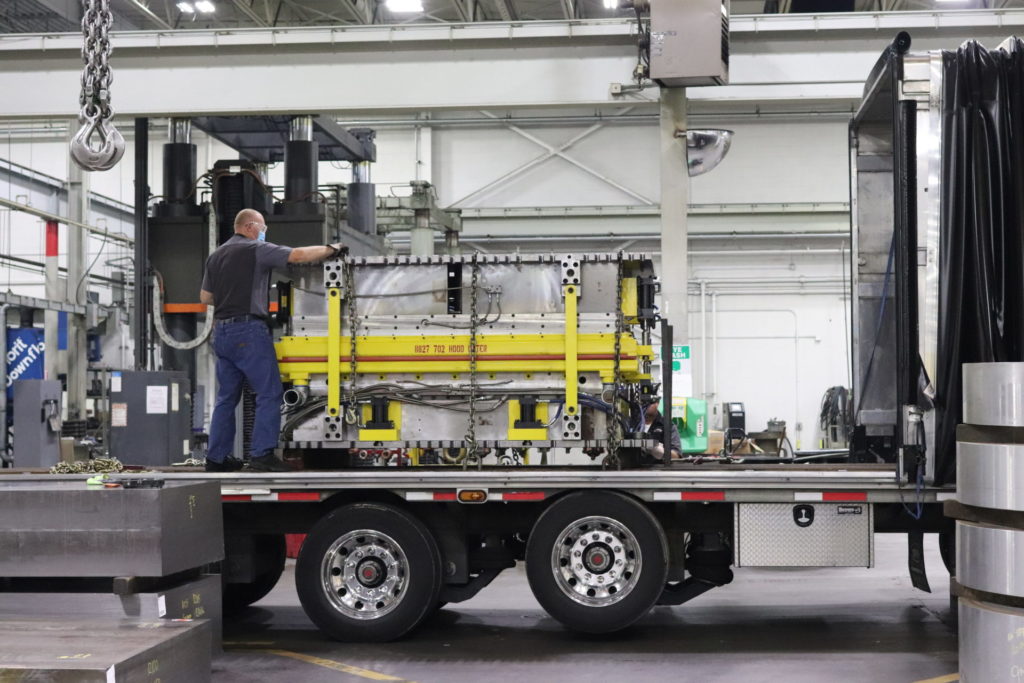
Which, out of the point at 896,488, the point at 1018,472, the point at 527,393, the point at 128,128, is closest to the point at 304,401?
the point at 527,393

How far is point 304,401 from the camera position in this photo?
7.85m

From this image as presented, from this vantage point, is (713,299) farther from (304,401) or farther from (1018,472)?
(1018,472)

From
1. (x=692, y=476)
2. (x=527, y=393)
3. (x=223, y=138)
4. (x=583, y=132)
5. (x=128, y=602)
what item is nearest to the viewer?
(x=128, y=602)

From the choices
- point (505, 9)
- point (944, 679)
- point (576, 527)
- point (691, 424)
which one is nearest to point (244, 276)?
point (576, 527)

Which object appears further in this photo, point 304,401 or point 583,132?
point 583,132

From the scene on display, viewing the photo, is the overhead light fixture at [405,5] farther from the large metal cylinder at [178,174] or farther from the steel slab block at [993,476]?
the steel slab block at [993,476]

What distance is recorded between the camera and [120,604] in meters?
6.30

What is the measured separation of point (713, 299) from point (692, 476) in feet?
59.8

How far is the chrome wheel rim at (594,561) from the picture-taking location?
721 cm

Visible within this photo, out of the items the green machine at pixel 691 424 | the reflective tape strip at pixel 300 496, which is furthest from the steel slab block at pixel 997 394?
the green machine at pixel 691 424

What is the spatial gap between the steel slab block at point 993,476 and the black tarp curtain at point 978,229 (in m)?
1.01

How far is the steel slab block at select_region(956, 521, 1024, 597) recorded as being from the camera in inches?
213

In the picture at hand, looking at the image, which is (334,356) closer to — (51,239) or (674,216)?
(674,216)

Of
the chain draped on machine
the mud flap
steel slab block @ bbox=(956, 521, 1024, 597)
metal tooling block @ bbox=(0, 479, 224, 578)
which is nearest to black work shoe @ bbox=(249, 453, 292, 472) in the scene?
metal tooling block @ bbox=(0, 479, 224, 578)
